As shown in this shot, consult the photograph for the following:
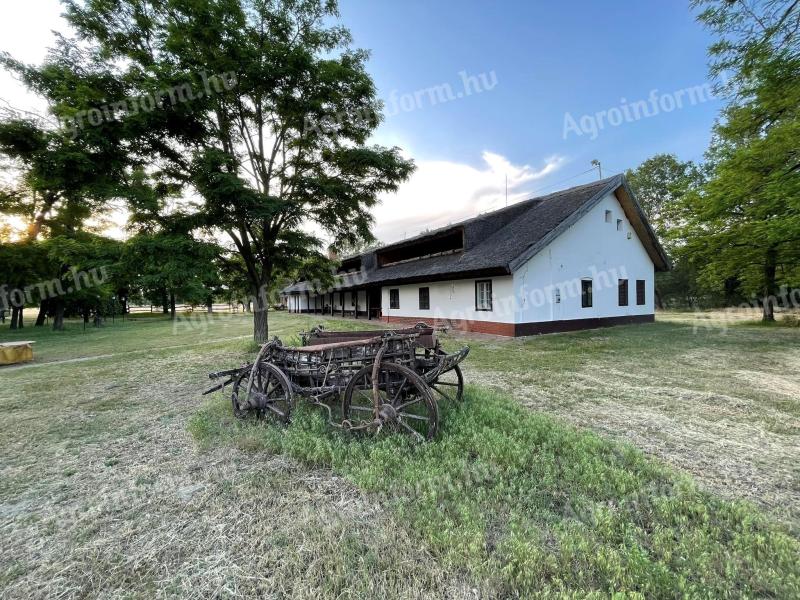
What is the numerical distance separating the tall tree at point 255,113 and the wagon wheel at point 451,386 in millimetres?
6489

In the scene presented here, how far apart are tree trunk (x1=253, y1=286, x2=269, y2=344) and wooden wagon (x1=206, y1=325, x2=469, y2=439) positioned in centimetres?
714

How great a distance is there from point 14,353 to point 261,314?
811 centimetres

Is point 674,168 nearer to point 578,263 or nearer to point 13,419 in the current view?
point 578,263

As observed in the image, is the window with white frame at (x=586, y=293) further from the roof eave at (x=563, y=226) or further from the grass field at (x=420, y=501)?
the grass field at (x=420, y=501)

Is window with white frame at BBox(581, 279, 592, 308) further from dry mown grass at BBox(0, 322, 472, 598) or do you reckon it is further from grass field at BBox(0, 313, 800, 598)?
dry mown grass at BBox(0, 322, 472, 598)

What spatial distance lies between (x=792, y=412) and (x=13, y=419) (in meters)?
12.7

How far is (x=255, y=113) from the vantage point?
452 inches

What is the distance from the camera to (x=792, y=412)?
5.10m

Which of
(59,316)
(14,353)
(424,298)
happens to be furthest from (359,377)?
(59,316)

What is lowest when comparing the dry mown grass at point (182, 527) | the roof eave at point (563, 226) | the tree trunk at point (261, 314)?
the dry mown grass at point (182, 527)

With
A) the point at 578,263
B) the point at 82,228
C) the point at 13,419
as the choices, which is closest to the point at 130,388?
the point at 13,419

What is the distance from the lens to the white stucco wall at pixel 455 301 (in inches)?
568

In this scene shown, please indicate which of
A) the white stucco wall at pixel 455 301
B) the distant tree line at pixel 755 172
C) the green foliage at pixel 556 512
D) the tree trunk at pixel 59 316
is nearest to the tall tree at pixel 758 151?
the distant tree line at pixel 755 172

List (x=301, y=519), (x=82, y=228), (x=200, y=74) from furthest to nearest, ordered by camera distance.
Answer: (x=82, y=228), (x=200, y=74), (x=301, y=519)
